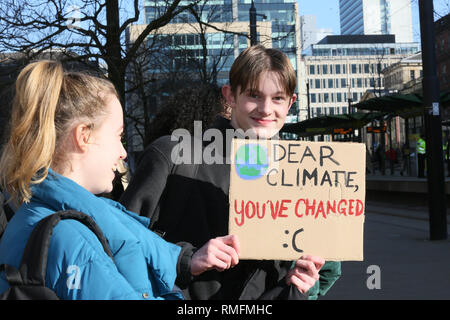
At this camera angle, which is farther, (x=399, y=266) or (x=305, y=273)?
(x=399, y=266)

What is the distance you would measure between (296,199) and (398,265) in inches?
241

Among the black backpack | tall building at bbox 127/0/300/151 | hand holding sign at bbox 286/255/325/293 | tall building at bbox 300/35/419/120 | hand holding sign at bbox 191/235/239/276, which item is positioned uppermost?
tall building at bbox 300/35/419/120

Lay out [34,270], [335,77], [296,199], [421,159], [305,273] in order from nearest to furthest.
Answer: [34,270]
[305,273]
[296,199]
[421,159]
[335,77]

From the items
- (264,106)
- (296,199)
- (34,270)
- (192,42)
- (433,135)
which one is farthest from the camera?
(192,42)

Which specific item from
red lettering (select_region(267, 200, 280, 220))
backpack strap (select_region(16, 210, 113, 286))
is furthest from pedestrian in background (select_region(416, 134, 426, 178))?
backpack strap (select_region(16, 210, 113, 286))

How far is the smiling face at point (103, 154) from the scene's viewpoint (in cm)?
168

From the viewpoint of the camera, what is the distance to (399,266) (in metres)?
7.90

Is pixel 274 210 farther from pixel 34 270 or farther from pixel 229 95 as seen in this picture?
pixel 34 270

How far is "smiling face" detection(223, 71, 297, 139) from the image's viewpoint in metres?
2.40

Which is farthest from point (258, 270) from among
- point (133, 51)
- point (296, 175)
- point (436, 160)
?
point (133, 51)

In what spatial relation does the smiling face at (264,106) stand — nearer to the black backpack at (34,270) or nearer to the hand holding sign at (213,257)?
the hand holding sign at (213,257)

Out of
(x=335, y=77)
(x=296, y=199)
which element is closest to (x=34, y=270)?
(x=296, y=199)

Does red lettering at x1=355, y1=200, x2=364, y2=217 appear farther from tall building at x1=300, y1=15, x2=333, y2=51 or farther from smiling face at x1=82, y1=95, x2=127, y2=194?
tall building at x1=300, y1=15, x2=333, y2=51
